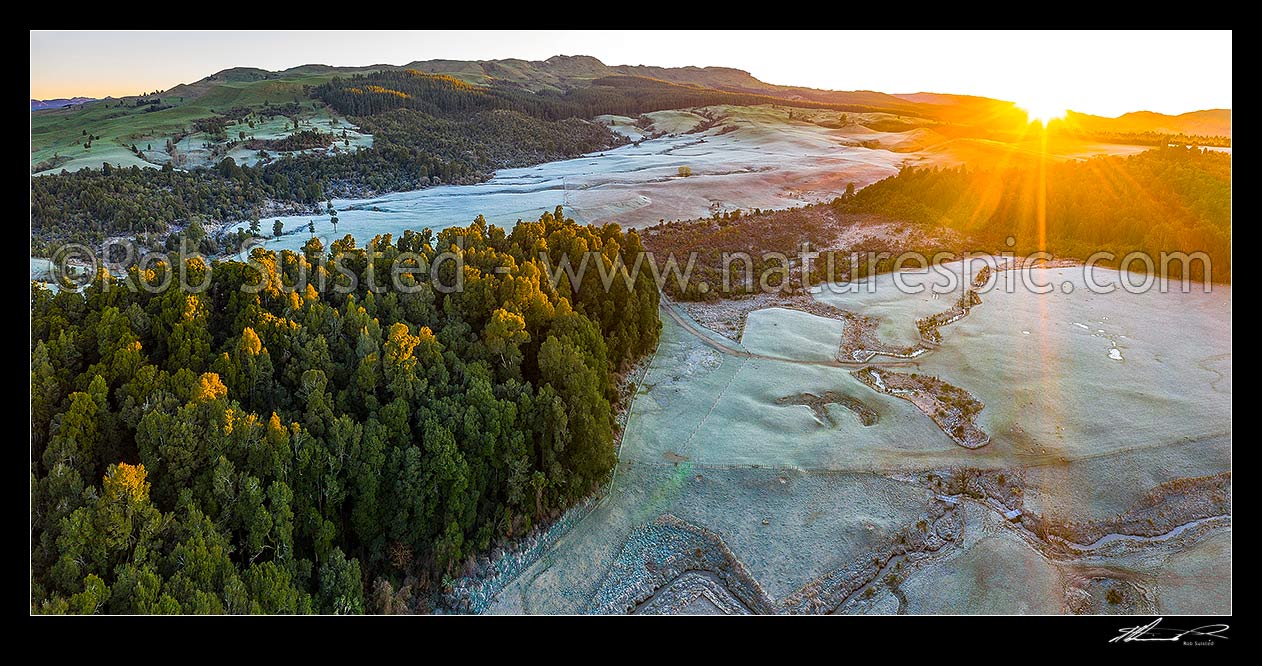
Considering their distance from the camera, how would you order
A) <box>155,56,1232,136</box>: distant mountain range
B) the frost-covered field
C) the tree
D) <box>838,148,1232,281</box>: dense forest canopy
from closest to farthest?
the tree
the frost-covered field
<box>838,148,1232,281</box>: dense forest canopy
<box>155,56,1232,136</box>: distant mountain range

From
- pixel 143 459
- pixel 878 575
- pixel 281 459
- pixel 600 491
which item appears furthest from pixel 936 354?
pixel 143 459

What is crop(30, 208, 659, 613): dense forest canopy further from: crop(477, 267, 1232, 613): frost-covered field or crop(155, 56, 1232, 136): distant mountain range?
crop(155, 56, 1232, 136): distant mountain range

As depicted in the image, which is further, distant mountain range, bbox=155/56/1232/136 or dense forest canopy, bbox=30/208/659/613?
distant mountain range, bbox=155/56/1232/136

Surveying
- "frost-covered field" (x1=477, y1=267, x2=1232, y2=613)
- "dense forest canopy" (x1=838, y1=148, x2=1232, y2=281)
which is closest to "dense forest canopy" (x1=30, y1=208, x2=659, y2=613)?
"frost-covered field" (x1=477, y1=267, x2=1232, y2=613)
